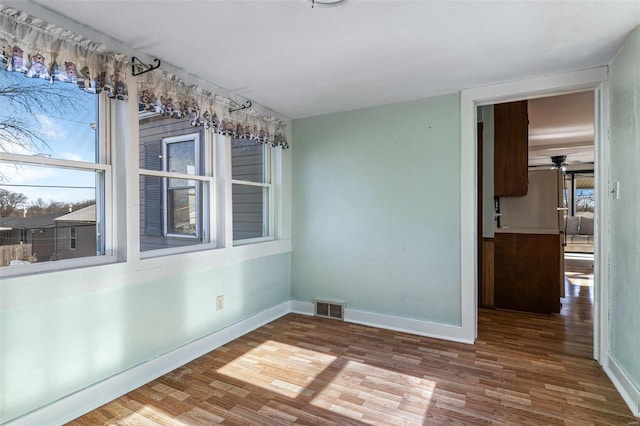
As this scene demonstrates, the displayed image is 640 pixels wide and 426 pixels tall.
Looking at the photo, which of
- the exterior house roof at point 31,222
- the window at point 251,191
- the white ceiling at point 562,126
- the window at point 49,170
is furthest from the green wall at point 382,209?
the exterior house roof at point 31,222

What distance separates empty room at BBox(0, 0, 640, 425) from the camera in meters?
1.87

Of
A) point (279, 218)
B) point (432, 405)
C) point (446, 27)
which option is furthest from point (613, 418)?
point (279, 218)

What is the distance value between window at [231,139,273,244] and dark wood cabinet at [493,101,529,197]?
277 cm

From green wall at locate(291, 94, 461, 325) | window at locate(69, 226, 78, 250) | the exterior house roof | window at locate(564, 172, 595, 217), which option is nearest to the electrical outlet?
green wall at locate(291, 94, 461, 325)

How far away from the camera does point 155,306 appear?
2432 mm

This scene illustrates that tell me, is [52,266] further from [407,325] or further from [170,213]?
[407,325]

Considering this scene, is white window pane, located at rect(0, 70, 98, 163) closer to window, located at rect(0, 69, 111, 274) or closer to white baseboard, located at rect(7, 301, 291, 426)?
window, located at rect(0, 69, 111, 274)

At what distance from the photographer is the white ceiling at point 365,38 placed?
5.87ft

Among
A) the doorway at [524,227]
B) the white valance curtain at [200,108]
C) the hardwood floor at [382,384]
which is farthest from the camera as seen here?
the doorway at [524,227]

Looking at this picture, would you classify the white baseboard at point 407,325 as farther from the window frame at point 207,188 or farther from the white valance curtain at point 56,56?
the white valance curtain at point 56,56

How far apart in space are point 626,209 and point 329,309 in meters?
2.63

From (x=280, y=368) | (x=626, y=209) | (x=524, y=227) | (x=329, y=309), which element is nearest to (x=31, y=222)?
(x=280, y=368)

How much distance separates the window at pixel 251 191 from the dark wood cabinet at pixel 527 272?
2.77 metres

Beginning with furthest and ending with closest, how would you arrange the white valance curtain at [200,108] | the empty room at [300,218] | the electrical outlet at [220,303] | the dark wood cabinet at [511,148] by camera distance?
the dark wood cabinet at [511,148] < the electrical outlet at [220,303] < the white valance curtain at [200,108] < the empty room at [300,218]
